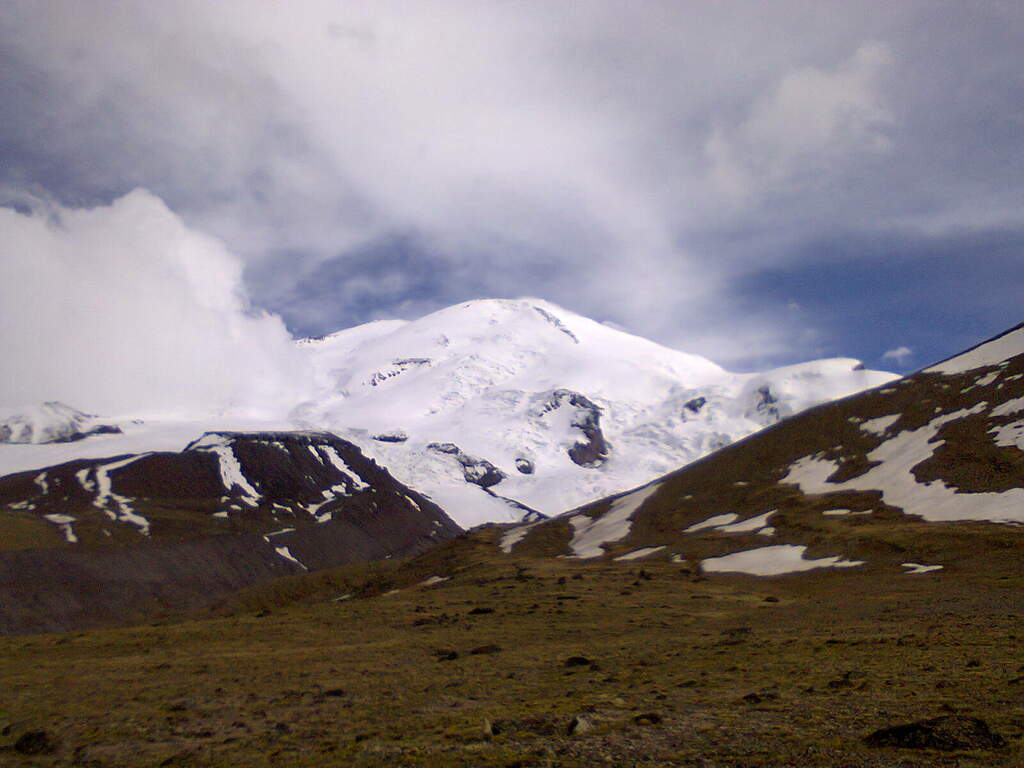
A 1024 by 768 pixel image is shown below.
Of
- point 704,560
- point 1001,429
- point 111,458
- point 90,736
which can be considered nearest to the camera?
point 90,736

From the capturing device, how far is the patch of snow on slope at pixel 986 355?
9188 cm

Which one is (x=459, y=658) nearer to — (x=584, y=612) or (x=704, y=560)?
(x=584, y=612)

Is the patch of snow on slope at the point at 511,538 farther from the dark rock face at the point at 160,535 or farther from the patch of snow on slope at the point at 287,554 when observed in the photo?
the patch of snow on slope at the point at 287,554

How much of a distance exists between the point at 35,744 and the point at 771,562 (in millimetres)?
48286

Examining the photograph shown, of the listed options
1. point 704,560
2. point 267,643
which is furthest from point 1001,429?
point 267,643

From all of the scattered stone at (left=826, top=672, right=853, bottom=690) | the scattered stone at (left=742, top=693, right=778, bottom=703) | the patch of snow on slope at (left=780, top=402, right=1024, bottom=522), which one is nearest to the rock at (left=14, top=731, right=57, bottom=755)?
the scattered stone at (left=742, top=693, right=778, bottom=703)

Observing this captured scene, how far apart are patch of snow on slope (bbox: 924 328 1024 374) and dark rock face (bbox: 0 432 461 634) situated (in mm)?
120805

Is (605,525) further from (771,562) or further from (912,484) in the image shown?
(771,562)

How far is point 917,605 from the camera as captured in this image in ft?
93.8

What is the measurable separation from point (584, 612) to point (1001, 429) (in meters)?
58.5

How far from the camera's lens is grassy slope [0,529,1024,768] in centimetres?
1228

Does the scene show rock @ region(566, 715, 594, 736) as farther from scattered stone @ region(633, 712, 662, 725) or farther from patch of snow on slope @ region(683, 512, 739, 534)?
patch of snow on slope @ region(683, 512, 739, 534)

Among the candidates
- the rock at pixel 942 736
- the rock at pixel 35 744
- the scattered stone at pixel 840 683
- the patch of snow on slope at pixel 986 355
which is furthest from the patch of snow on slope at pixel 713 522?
the rock at pixel 35 744

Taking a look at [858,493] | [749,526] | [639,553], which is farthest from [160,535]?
[858,493]
